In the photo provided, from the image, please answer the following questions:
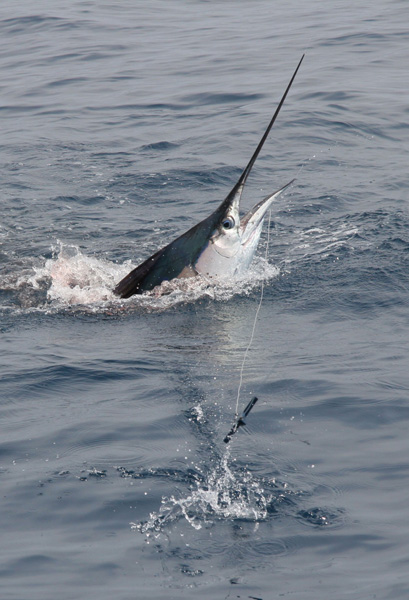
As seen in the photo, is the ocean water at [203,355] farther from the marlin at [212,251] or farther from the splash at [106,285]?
the marlin at [212,251]

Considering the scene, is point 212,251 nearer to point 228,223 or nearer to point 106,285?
point 228,223

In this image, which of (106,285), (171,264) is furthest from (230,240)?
(106,285)

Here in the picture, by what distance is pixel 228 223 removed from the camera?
26.0 feet

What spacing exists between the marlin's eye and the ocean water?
0.59 m

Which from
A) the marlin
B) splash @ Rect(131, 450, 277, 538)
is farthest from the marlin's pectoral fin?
splash @ Rect(131, 450, 277, 538)

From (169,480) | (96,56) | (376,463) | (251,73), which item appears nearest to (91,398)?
(169,480)

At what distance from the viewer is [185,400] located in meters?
6.10

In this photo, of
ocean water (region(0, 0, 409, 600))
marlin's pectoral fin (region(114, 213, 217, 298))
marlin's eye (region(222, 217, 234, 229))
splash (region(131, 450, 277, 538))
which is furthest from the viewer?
marlin's pectoral fin (region(114, 213, 217, 298))

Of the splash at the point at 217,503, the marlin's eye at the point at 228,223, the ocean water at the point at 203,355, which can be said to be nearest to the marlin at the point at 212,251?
the marlin's eye at the point at 228,223

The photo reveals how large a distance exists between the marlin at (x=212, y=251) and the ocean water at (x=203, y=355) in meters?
0.17

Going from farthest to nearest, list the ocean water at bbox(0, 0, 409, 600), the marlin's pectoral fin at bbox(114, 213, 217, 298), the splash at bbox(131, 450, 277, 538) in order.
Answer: the marlin's pectoral fin at bbox(114, 213, 217, 298)
the splash at bbox(131, 450, 277, 538)
the ocean water at bbox(0, 0, 409, 600)

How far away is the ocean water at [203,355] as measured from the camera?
436 cm

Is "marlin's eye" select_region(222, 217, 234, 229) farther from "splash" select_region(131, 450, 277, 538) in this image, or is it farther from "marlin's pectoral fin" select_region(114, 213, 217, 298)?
"splash" select_region(131, 450, 277, 538)

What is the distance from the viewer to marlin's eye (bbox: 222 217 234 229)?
7922 mm
